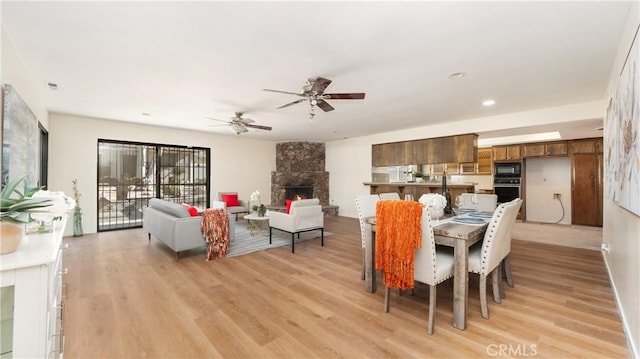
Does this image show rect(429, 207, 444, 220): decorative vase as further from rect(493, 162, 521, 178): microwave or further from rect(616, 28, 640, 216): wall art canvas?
rect(493, 162, 521, 178): microwave

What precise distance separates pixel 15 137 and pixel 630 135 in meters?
4.89

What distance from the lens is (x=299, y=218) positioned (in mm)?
4492

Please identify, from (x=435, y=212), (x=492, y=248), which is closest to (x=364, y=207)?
(x=435, y=212)

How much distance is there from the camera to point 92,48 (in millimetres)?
2549

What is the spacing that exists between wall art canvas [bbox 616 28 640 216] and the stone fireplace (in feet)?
21.8

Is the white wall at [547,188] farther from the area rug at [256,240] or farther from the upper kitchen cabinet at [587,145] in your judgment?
the area rug at [256,240]

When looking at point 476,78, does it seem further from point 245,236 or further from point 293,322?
point 245,236

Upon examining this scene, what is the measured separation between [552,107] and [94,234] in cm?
906

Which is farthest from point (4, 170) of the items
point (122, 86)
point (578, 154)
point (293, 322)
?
point (578, 154)

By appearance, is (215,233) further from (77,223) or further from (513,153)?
(513,153)

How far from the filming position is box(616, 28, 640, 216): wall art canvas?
167cm

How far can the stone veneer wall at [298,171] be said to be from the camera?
8461 mm

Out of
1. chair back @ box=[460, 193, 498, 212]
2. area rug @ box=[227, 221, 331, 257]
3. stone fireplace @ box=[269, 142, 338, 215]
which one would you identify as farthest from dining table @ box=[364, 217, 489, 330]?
stone fireplace @ box=[269, 142, 338, 215]

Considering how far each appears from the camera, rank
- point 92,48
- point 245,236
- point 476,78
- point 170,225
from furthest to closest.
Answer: point 245,236 < point 170,225 < point 476,78 < point 92,48
